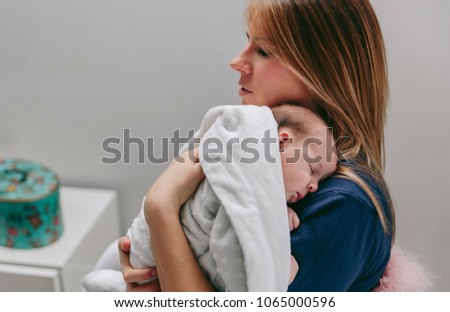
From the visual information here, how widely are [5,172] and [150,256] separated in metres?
0.74

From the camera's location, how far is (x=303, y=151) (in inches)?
32.3

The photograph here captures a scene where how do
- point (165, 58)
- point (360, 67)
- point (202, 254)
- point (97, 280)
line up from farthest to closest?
point (165, 58) < point (97, 280) < point (360, 67) < point (202, 254)

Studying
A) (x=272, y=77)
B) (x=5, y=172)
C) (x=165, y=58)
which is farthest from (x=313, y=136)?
(x=5, y=172)

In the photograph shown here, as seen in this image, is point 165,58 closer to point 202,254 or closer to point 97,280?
point 97,280

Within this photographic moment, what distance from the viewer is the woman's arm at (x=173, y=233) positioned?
0.78m

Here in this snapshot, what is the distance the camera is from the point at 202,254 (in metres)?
0.80

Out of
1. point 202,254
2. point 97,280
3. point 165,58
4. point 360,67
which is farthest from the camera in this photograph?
point 165,58

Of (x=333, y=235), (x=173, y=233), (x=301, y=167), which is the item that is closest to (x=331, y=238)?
(x=333, y=235)

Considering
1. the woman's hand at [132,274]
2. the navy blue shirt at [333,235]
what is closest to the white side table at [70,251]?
the woman's hand at [132,274]

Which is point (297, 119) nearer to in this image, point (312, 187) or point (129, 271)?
point (312, 187)

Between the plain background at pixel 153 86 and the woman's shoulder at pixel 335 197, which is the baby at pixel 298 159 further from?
the plain background at pixel 153 86

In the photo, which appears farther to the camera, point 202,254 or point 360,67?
point 360,67
